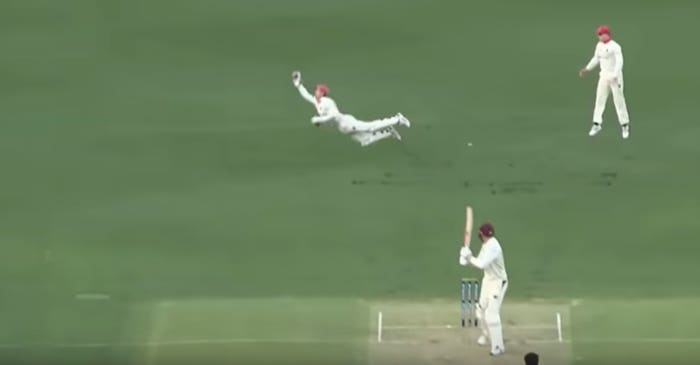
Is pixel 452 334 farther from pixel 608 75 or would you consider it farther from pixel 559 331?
pixel 608 75

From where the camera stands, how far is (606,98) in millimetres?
36125

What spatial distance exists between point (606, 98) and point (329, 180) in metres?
5.95

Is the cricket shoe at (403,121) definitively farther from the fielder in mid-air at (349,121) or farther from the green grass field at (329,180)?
the green grass field at (329,180)

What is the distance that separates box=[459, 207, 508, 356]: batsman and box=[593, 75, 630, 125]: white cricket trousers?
27.1 feet

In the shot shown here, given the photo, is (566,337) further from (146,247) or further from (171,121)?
(171,121)

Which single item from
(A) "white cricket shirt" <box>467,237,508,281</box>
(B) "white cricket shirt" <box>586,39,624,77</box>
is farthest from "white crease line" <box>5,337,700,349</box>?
(B) "white cricket shirt" <box>586,39,624,77</box>

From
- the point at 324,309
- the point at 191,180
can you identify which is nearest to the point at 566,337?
the point at 324,309

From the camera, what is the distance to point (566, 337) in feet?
98.1

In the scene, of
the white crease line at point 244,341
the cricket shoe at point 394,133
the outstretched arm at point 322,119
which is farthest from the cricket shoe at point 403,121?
the white crease line at point 244,341

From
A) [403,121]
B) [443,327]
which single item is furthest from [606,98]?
[443,327]

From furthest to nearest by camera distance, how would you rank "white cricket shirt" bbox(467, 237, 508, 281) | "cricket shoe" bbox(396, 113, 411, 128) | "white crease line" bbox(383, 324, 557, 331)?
"cricket shoe" bbox(396, 113, 411, 128) → "white crease line" bbox(383, 324, 557, 331) → "white cricket shirt" bbox(467, 237, 508, 281)

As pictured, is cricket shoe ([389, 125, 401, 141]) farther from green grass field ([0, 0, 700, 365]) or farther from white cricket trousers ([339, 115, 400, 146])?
green grass field ([0, 0, 700, 365])

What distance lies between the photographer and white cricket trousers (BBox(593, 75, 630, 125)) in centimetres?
3566

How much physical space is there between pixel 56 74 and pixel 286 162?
285 inches
